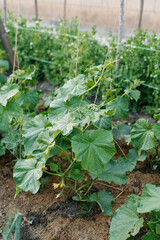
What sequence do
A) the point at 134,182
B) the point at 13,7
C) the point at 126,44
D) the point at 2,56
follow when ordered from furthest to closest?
the point at 13,7, the point at 2,56, the point at 126,44, the point at 134,182

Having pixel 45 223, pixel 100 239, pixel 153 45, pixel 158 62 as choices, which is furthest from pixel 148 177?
pixel 153 45

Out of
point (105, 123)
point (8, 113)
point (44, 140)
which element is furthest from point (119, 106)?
point (8, 113)

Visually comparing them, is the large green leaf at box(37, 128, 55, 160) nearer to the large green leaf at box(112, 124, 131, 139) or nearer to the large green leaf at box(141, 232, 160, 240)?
the large green leaf at box(112, 124, 131, 139)

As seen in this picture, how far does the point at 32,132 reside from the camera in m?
2.21

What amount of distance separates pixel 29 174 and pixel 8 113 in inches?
29.3

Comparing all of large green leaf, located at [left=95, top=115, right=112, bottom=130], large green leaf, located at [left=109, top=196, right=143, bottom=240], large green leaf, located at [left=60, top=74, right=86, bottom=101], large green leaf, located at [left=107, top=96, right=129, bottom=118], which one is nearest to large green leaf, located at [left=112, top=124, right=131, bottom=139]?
large green leaf, located at [left=107, top=96, right=129, bottom=118]

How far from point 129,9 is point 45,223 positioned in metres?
11.4

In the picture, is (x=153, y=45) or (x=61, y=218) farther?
(x=153, y=45)

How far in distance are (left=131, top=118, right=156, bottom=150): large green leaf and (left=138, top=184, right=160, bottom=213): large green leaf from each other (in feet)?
1.95

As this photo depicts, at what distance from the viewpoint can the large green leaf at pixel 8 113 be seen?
246 centimetres

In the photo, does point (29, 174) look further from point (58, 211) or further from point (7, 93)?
point (7, 93)

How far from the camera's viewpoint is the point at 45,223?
2.03m

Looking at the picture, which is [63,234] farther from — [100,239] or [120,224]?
[120,224]

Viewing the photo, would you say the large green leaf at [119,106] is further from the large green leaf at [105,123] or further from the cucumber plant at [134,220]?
the cucumber plant at [134,220]
